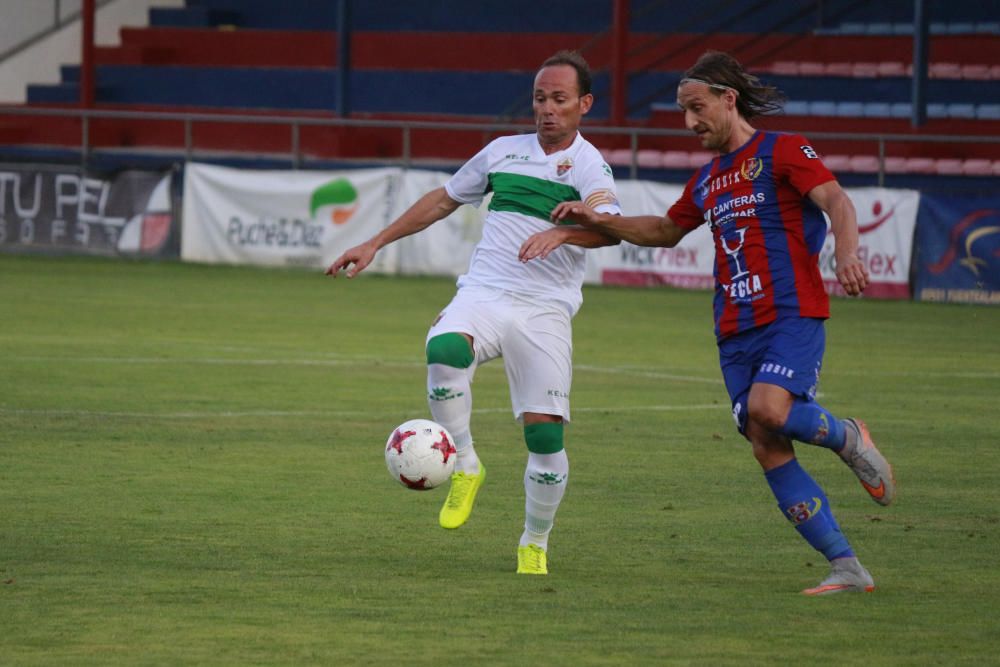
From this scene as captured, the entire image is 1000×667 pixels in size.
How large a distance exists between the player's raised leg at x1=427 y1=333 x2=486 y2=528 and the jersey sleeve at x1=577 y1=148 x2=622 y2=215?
745 millimetres

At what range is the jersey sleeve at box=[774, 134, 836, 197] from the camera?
654 cm

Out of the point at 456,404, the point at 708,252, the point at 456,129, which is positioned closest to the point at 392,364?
the point at 456,404

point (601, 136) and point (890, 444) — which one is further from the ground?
point (601, 136)

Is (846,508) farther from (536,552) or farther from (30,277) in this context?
(30,277)

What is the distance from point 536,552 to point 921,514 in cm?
242

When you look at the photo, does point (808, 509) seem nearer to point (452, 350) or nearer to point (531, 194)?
point (452, 350)

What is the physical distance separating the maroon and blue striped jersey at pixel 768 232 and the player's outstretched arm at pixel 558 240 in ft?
1.74

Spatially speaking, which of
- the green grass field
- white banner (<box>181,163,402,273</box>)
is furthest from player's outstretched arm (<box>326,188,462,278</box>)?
white banner (<box>181,163,402,273</box>)

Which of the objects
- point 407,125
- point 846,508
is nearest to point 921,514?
point 846,508

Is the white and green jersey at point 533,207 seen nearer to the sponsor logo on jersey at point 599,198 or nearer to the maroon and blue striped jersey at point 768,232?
the sponsor logo on jersey at point 599,198

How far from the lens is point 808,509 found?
6.54 meters

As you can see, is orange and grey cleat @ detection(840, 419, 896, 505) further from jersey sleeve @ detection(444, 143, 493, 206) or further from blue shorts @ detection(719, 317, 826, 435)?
jersey sleeve @ detection(444, 143, 493, 206)

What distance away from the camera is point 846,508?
877 centimetres

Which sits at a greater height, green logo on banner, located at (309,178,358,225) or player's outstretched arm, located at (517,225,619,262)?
player's outstretched arm, located at (517,225,619,262)
